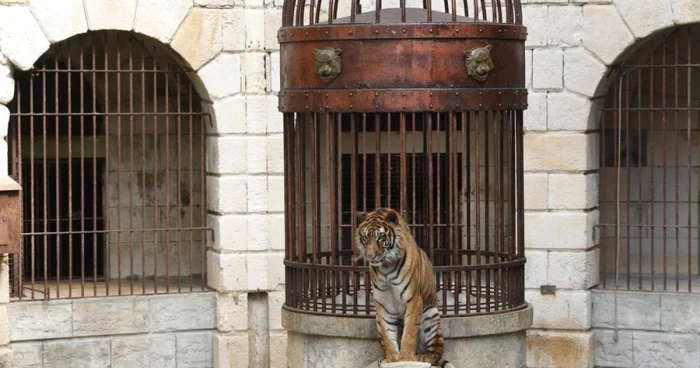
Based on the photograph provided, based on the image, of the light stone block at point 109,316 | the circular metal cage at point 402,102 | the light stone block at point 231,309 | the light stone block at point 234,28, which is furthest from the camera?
the light stone block at point 231,309

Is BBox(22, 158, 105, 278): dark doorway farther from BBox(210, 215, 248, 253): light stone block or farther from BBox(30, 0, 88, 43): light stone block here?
BBox(30, 0, 88, 43): light stone block

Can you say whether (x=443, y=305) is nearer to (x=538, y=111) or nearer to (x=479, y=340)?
(x=479, y=340)

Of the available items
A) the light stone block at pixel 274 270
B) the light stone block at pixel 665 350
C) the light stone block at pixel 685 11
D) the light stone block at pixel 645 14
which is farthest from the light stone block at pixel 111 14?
the light stone block at pixel 665 350

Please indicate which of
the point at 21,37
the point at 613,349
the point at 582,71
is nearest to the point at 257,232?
the point at 21,37

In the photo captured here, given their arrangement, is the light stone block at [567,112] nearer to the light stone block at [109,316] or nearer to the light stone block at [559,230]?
the light stone block at [559,230]

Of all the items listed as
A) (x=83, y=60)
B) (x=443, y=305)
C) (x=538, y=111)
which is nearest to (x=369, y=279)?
(x=443, y=305)

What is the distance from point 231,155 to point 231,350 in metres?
1.71

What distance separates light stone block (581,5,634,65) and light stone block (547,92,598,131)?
419 millimetres

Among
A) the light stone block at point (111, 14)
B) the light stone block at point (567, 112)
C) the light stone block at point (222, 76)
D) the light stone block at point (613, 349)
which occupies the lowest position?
the light stone block at point (613, 349)

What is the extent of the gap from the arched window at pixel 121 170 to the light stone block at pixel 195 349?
0.44 m

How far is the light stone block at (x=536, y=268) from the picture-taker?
14125 mm

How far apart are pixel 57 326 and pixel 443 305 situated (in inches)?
190

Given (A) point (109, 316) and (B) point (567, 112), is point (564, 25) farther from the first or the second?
Answer: (A) point (109, 316)

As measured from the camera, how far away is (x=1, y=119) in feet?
44.0
